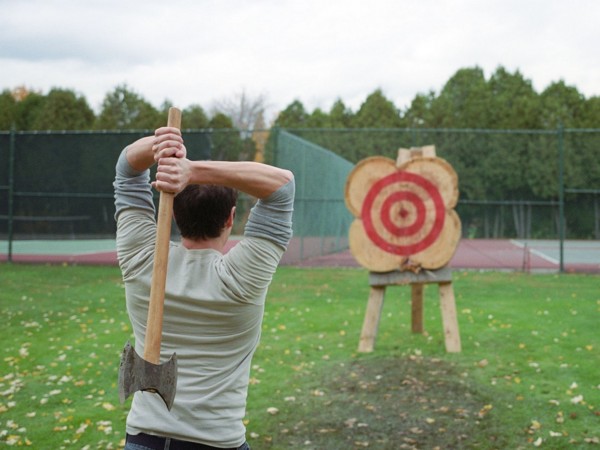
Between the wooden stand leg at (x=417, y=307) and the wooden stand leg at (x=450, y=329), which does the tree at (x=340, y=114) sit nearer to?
the wooden stand leg at (x=417, y=307)

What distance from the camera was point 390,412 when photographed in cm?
392

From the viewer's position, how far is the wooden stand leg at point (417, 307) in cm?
567

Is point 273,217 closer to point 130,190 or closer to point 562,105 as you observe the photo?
point 130,190

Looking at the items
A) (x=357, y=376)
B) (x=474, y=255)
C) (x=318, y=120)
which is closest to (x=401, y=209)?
(x=357, y=376)

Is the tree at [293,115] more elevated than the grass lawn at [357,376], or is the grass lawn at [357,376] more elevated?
the tree at [293,115]

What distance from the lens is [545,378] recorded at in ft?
14.9

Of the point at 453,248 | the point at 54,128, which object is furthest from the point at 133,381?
the point at 54,128

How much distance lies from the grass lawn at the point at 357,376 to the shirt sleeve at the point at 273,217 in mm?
2078

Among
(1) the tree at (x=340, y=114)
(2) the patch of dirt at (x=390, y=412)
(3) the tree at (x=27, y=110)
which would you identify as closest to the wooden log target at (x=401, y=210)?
(2) the patch of dirt at (x=390, y=412)

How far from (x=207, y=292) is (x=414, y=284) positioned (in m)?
4.18

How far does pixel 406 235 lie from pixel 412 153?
702mm

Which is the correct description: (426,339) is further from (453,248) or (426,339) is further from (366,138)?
(366,138)

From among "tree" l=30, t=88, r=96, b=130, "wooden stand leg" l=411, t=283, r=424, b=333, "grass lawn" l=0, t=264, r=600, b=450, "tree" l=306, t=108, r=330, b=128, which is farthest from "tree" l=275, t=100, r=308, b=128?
"wooden stand leg" l=411, t=283, r=424, b=333

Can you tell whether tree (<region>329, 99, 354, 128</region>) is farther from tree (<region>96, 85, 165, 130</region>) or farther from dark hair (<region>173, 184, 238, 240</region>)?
dark hair (<region>173, 184, 238, 240</region>)
